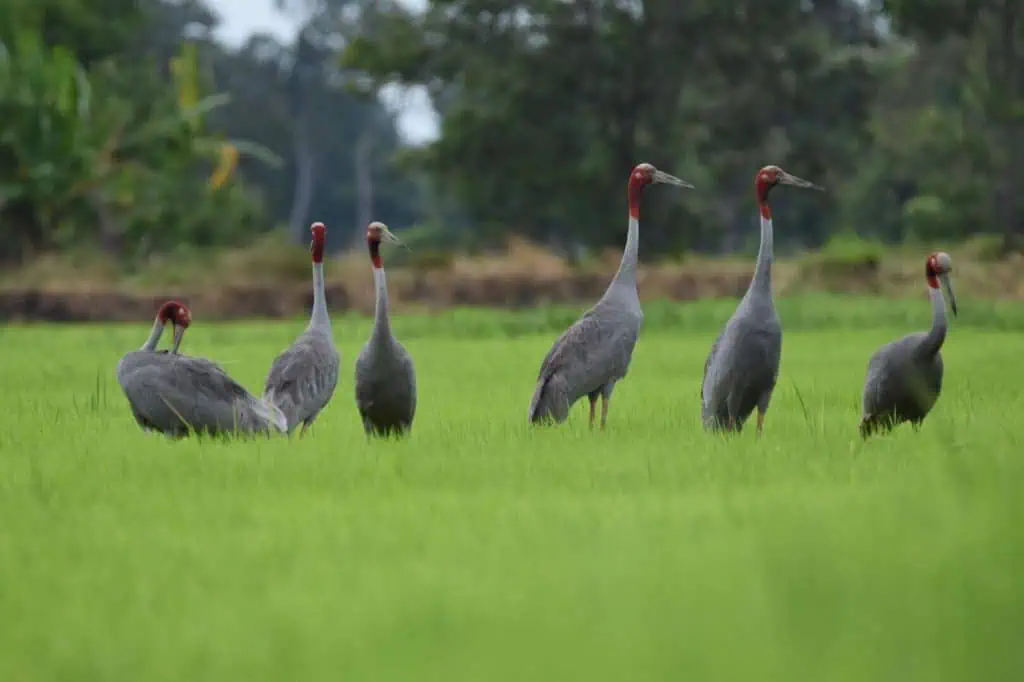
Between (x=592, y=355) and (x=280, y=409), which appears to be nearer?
(x=280, y=409)

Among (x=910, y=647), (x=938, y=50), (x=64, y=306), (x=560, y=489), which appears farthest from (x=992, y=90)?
(x=910, y=647)

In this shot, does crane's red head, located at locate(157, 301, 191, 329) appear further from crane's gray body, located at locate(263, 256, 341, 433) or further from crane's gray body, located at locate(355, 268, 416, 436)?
crane's gray body, located at locate(355, 268, 416, 436)

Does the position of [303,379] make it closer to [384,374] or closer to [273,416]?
[273,416]

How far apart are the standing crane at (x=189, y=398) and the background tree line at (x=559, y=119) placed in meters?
18.5

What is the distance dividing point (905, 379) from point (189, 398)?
3.48 metres

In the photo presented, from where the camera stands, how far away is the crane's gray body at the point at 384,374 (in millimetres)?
9094

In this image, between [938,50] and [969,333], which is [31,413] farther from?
[938,50]

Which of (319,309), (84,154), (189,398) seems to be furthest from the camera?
(84,154)

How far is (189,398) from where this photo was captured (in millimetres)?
8859

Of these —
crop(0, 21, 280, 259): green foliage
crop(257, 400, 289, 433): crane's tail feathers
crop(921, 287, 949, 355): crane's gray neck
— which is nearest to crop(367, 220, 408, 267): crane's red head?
crop(257, 400, 289, 433): crane's tail feathers

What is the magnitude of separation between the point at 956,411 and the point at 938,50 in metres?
42.2

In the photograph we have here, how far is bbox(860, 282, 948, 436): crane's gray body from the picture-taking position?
8.91 metres

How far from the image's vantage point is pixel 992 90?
99.0ft

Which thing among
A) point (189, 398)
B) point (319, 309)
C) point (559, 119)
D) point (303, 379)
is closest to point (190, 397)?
point (189, 398)
